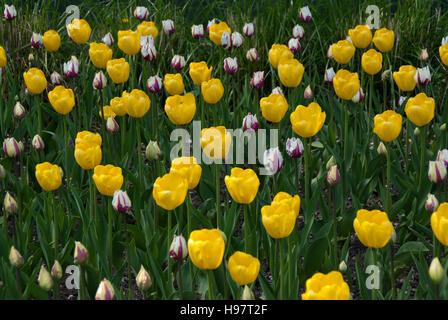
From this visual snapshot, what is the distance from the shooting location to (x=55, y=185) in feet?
8.95

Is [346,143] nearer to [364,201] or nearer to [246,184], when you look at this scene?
[364,201]

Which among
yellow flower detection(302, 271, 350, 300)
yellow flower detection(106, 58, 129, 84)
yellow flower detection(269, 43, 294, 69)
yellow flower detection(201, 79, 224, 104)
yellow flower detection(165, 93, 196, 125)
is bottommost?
yellow flower detection(302, 271, 350, 300)

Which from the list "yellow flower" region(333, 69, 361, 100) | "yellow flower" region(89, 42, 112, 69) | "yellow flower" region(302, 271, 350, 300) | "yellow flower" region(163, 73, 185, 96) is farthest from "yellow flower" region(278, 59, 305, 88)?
"yellow flower" region(302, 271, 350, 300)

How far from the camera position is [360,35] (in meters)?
3.99

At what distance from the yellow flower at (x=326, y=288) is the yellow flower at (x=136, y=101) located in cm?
162

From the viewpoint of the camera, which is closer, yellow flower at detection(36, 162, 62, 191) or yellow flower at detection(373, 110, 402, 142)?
yellow flower at detection(36, 162, 62, 191)

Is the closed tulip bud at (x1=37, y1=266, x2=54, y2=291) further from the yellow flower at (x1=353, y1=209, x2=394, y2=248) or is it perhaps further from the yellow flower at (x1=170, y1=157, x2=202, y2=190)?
the yellow flower at (x1=353, y1=209, x2=394, y2=248)

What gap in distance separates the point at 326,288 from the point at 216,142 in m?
0.95

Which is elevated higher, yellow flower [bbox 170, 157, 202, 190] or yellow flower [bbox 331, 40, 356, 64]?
yellow flower [bbox 331, 40, 356, 64]

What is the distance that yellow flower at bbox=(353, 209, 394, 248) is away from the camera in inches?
84.0

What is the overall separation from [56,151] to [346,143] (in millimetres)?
1596

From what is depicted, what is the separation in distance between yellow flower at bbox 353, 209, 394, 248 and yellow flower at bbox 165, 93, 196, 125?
3.66ft
